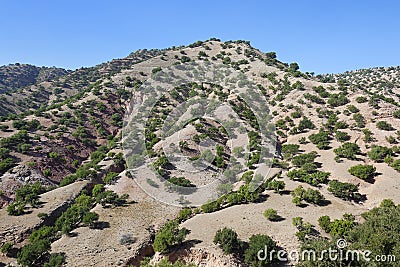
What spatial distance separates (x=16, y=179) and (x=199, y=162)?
87.8 ft

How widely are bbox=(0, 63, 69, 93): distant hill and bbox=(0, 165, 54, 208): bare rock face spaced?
300ft

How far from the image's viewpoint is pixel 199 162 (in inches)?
1622

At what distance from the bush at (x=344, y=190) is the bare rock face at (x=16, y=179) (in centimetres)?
4012

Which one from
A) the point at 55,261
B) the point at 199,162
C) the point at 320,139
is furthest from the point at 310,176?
the point at 55,261

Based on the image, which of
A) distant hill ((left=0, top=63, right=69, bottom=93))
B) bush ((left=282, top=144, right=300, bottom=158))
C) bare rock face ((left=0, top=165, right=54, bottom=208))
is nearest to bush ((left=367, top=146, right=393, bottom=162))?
bush ((left=282, top=144, right=300, bottom=158))

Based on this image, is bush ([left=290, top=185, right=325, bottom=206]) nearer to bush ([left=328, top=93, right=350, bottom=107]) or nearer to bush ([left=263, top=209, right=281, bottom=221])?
bush ([left=263, top=209, right=281, bottom=221])

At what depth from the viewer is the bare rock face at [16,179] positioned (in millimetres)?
35900

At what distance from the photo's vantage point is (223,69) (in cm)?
8188

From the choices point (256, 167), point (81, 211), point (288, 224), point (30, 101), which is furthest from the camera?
point (30, 101)

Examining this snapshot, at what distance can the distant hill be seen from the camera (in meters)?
120

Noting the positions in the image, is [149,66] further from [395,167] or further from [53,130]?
[395,167]

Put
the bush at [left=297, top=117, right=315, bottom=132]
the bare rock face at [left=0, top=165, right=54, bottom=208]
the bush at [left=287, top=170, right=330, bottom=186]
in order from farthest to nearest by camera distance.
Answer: the bush at [left=297, top=117, right=315, bottom=132]
the bare rock face at [left=0, top=165, right=54, bottom=208]
the bush at [left=287, top=170, right=330, bottom=186]

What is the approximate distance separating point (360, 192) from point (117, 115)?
183 feet

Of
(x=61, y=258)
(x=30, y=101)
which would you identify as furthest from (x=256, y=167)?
(x=30, y=101)
